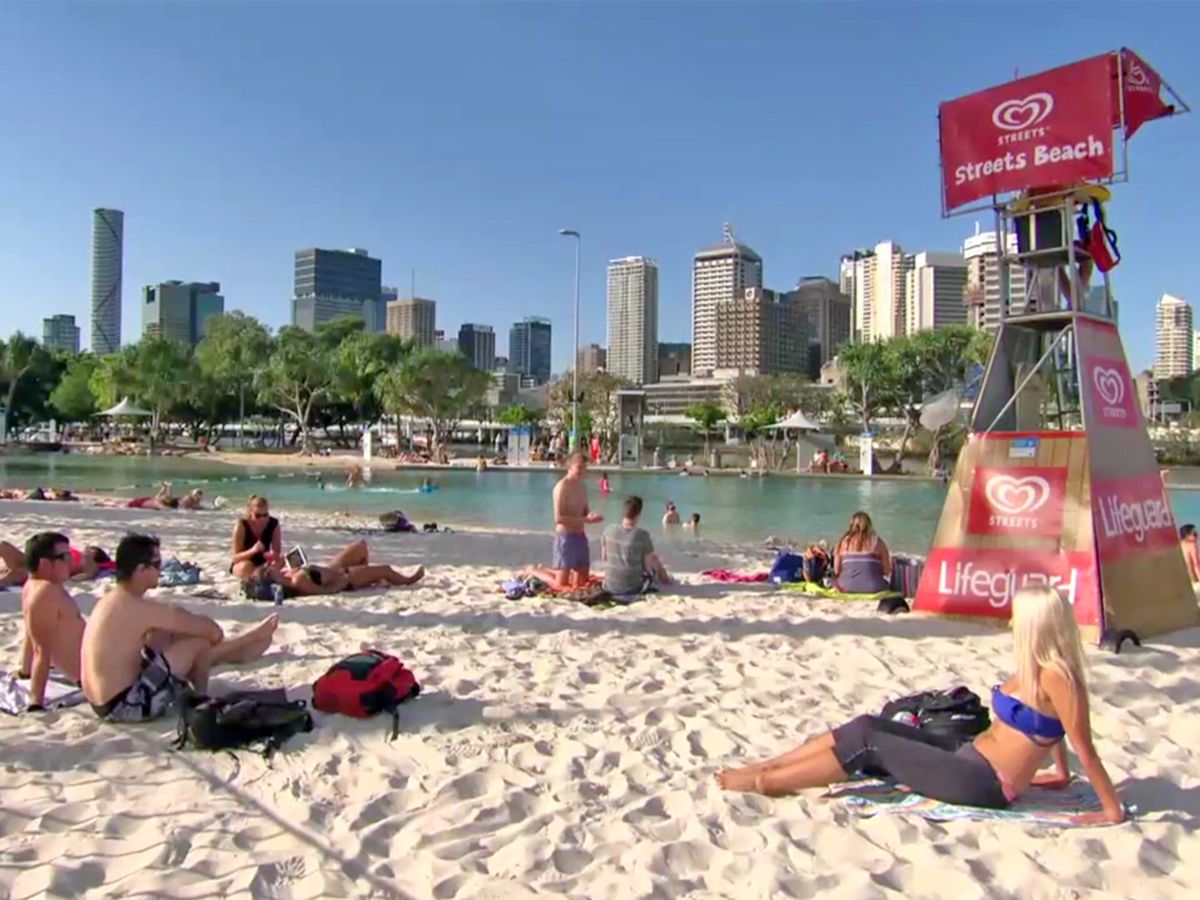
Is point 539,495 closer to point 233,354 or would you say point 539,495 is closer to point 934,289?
point 233,354

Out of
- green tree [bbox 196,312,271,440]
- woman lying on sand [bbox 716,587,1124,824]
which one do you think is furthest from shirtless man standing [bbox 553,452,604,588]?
green tree [bbox 196,312,271,440]

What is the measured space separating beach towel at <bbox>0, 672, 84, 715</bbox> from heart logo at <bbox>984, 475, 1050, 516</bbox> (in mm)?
6576

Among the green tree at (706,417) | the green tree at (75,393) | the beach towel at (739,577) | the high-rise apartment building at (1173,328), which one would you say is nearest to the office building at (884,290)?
the high-rise apartment building at (1173,328)

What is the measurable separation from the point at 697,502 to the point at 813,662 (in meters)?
22.2

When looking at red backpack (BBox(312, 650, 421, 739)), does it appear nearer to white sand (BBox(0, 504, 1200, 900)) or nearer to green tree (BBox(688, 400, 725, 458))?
white sand (BBox(0, 504, 1200, 900))

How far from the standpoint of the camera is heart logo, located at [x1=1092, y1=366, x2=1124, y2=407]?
7.57 m

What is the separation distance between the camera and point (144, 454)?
2325 inches

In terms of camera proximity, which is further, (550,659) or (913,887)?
(550,659)

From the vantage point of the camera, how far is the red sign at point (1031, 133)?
727cm

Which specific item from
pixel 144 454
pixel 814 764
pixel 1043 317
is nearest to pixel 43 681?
pixel 814 764

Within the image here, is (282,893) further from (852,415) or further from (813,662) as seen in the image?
(852,415)

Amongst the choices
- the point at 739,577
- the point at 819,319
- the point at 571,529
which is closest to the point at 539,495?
the point at 739,577

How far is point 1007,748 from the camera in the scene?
371 cm

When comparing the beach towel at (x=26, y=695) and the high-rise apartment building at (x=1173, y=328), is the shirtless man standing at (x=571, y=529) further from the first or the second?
the high-rise apartment building at (x=1173, y=328)
